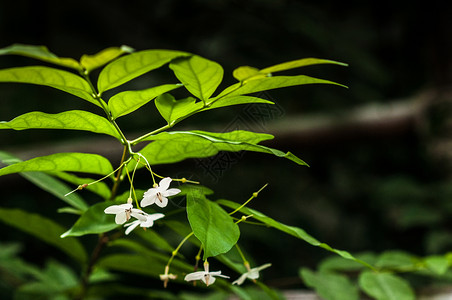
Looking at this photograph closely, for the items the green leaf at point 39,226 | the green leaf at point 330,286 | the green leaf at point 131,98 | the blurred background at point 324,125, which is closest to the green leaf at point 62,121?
the green leaf at point 131,98

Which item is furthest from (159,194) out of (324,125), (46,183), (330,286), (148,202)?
(324,125)

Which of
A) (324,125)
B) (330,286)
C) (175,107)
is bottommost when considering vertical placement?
(330,286)

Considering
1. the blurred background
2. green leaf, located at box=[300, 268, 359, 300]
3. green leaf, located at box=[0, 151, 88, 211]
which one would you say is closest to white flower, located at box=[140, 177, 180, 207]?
green leaf, located at box=[0, 151, 88, 211]

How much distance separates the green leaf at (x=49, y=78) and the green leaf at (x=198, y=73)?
65 mm

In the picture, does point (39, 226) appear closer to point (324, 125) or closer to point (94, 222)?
point (94, 222)

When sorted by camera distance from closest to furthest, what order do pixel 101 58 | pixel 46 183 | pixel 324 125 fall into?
pixel 101 58 → pixel 46 183 → pixel 324 125

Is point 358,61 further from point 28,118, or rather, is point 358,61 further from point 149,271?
point 28,118

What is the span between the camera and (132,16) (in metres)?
2.01

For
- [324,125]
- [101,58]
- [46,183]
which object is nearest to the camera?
[101,58]

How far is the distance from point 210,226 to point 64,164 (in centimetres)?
14

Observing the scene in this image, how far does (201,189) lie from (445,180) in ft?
3.50

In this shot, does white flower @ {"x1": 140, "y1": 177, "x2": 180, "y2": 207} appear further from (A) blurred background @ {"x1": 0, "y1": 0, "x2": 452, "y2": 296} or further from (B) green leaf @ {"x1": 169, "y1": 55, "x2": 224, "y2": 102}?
(A) blurred background @ {"x1": 0, "y1": 0, "x2": 452, "y2": 296}

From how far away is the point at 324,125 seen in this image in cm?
129

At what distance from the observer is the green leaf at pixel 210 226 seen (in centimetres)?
24
